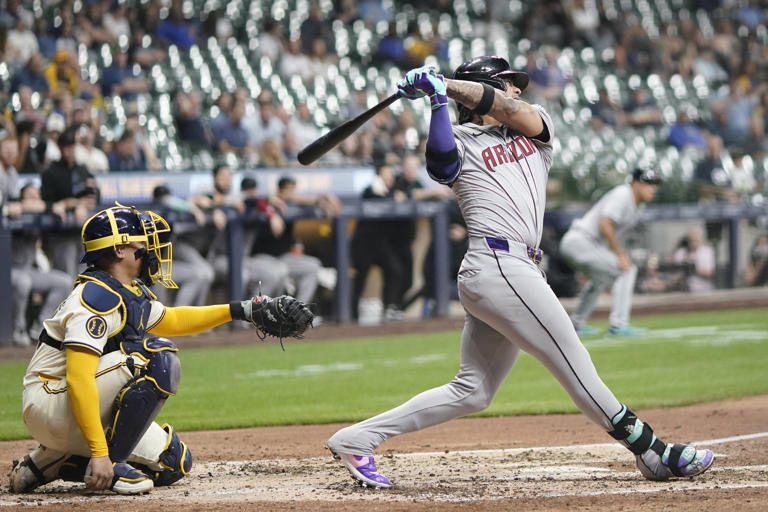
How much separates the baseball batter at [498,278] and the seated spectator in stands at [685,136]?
1569 centimetres

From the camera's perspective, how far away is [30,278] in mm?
11117

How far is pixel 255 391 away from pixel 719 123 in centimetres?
1455

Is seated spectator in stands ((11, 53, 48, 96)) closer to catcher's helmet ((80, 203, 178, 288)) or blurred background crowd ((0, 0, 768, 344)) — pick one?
blurred background crowd ((0, 0, 768, 344))

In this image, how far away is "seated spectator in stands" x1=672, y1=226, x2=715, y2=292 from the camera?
52.7 feet

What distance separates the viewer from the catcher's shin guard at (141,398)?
4.43 metres

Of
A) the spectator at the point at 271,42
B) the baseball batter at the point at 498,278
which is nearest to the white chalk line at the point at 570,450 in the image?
the baseball batter at the point at 498,278

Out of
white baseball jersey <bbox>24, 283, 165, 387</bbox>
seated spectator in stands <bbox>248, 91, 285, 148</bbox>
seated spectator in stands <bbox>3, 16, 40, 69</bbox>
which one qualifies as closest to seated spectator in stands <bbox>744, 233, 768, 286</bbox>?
seated spectator in stands <bbox>248, 91, 285, 148</bbox>

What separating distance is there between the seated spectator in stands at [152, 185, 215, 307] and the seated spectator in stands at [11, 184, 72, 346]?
1.20m

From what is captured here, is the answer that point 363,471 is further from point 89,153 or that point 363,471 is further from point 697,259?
point 697,259

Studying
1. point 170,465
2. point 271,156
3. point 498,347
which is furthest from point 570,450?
point 271,156

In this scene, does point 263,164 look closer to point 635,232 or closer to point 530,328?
point 635,232

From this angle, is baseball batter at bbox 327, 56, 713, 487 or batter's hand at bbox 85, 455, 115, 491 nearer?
batter's hand at bbox 85, 455, 115, 491

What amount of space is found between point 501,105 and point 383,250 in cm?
930

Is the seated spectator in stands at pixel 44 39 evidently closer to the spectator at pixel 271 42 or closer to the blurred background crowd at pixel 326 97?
the blurred background crowd at pixel 326 97
